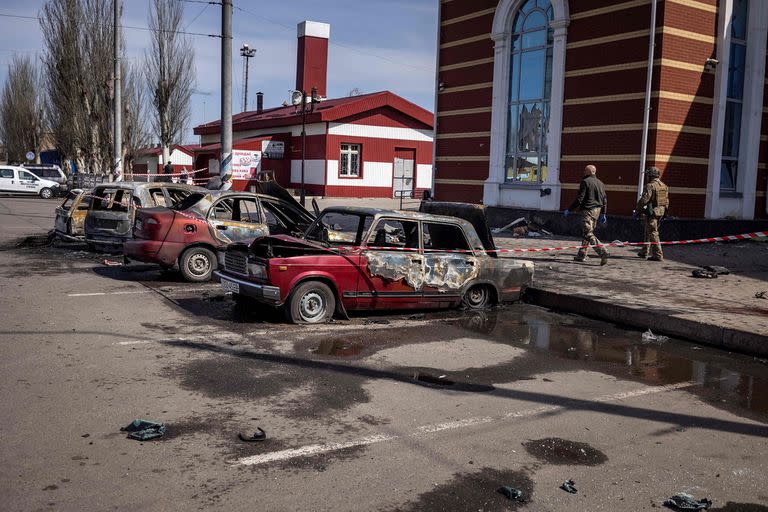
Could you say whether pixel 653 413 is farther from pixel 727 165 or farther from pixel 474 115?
pixel 474 115

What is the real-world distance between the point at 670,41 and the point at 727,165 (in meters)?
3.87

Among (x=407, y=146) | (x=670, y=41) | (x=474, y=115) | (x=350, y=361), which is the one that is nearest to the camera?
(x=350, y=361)

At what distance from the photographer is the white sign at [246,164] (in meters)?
37.0

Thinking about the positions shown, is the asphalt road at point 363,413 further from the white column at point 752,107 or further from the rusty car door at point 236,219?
the white column at point 752,107

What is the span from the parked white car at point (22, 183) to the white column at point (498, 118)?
27.3 meters

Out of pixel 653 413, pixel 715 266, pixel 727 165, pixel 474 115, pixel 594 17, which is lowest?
pixel 653 413

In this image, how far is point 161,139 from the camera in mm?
42531

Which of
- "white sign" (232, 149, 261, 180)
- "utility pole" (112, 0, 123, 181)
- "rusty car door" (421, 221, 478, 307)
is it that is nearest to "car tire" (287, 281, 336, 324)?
"rusty car door" (421, 221, 478, 307)

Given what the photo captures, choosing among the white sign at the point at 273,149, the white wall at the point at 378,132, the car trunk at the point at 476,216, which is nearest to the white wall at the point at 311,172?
the white sign at the point at 273,149

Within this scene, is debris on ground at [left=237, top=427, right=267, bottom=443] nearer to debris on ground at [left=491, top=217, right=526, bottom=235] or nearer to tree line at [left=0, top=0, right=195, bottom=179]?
debris on ground at [left=491, top=217, right=526, bottom=235]

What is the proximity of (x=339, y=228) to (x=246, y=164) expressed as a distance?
29036mm

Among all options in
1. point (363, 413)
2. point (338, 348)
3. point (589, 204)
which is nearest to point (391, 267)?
point (338, 348)

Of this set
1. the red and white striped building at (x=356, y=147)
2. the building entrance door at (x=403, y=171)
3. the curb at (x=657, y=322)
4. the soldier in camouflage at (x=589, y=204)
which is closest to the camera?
the curb at (x=657, y=322)

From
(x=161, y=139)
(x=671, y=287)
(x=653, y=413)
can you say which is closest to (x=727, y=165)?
(x=671, y=287)
